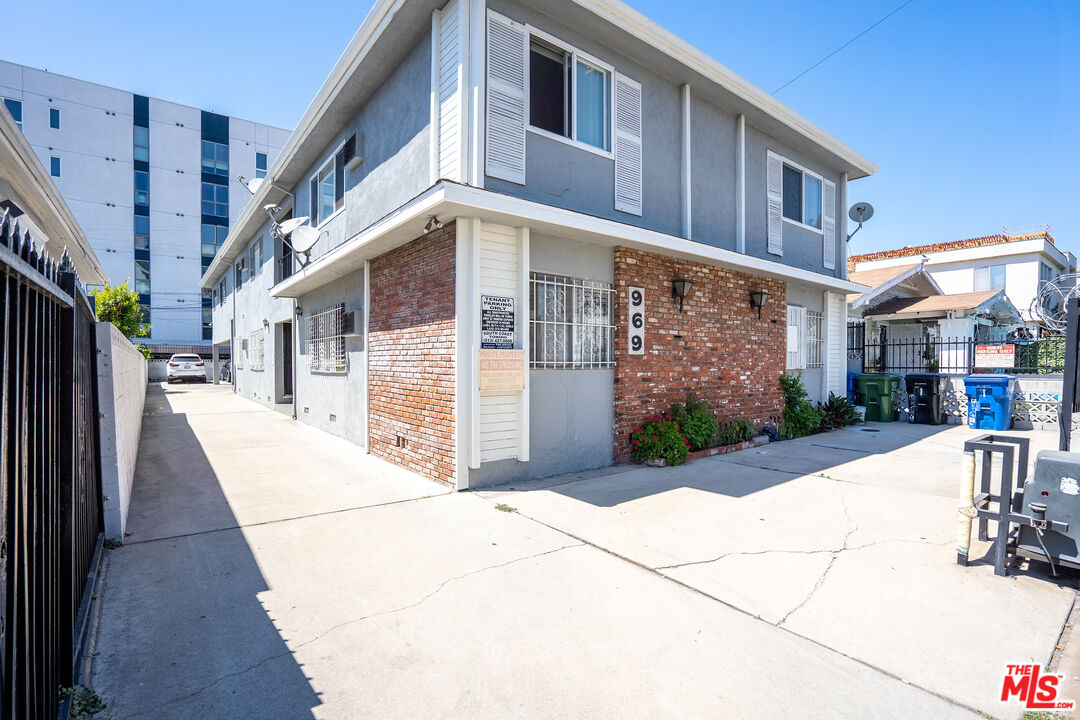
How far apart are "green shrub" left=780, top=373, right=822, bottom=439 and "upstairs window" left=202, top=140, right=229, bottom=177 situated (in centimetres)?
3870

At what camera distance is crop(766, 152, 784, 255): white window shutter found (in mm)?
10148

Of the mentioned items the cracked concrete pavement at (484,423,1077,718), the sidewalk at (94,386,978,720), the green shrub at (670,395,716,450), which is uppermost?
the green shrub at (670,395,716,450)

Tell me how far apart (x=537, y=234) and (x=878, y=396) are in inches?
409

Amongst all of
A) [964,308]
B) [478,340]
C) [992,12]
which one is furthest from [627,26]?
[964,308]

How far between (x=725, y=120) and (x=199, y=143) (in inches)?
1481

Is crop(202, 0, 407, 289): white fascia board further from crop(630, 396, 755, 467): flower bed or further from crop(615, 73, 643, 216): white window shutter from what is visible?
crop(630, 396, 755, 467): flower bed

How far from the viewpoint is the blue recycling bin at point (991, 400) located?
11102 millimetres

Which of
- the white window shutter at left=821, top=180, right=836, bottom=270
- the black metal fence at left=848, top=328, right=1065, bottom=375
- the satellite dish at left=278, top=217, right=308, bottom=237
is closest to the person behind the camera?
the satellite dish at left=278, top=217, right=308, bottom=237

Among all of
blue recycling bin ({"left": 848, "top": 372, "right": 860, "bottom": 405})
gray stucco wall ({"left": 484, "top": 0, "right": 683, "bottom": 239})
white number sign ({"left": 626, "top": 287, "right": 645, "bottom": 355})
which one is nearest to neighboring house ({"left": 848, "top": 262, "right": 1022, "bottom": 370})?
blue recycling bin ({"left": 848, "top": 372, "right": 860, "bottom": 405})

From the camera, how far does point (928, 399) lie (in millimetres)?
12156

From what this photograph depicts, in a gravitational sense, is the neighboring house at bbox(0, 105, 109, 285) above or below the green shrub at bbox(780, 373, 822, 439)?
above

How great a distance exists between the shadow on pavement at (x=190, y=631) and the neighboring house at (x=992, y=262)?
26092mm

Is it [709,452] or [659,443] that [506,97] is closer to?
[659,443]

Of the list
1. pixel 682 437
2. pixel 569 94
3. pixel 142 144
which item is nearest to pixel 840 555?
pixel 682 437
